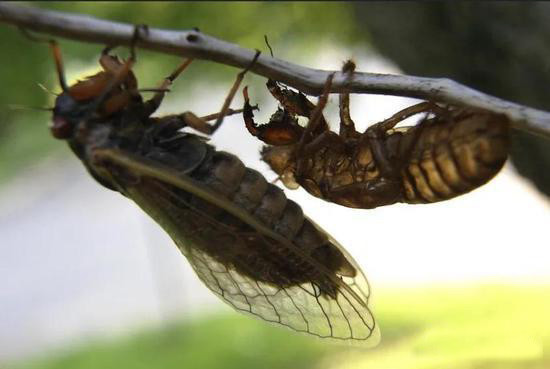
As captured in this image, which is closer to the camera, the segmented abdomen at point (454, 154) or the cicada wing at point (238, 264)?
the segmented abdomen at point (454, 154)

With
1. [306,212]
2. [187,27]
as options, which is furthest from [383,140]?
[187,27]

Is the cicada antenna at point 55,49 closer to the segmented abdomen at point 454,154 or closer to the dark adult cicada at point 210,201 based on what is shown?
the dark adult cicada at point 210,201

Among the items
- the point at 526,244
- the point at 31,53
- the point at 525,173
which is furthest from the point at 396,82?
the point at 526,244

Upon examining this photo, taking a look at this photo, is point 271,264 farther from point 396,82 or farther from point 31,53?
point 31,53

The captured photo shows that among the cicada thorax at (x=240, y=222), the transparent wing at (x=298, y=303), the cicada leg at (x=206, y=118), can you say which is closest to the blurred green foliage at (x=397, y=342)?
the transparent wing at (x=298, y=303)

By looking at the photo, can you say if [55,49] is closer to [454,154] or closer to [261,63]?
[261,63]

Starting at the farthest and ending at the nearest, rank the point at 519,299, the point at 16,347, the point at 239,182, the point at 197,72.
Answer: the point at 16,347, the point at 197,72, the point at 519,299, the point at 239,182

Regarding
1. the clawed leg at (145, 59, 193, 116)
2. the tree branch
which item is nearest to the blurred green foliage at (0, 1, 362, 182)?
the clawed leg at (145, 59, 193, 116)
